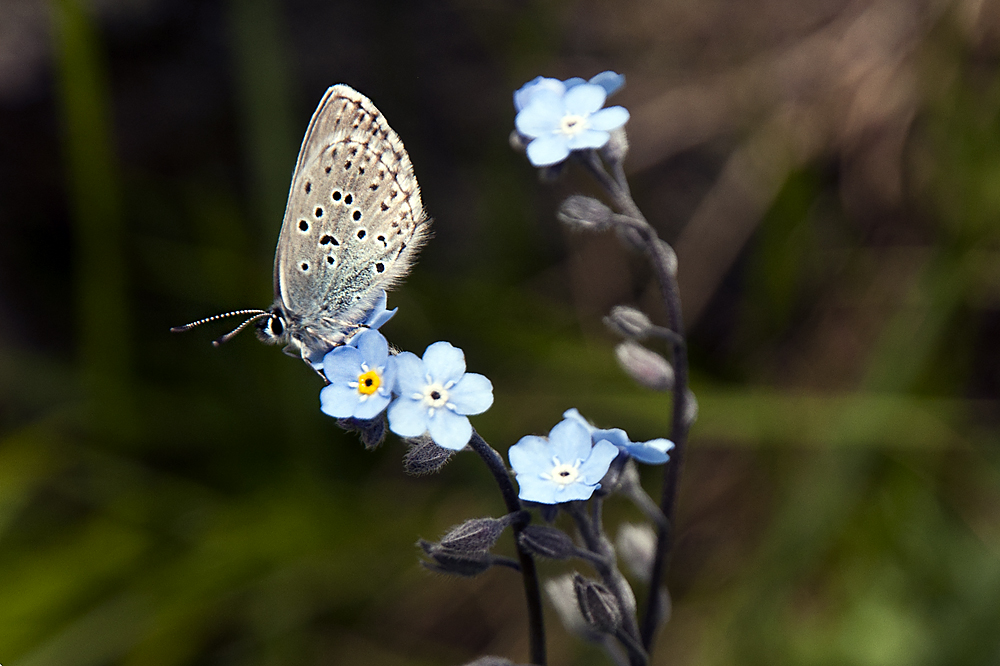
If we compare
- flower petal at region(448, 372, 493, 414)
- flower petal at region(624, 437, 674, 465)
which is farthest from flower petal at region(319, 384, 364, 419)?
flower petal at region(624, 437, 674, 465)

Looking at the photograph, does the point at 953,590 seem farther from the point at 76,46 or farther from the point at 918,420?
the point at 76,46

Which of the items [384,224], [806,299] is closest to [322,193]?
[384,224]

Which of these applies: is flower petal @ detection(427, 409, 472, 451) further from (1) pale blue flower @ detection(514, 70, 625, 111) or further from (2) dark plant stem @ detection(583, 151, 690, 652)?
(1) pale blue flower @ detection(514, 70, 625, 111)

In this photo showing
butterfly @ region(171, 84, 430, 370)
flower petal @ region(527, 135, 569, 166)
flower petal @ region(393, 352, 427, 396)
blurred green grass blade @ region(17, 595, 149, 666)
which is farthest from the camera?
blurred green grass blade @ region(17, 595, 149, 666)

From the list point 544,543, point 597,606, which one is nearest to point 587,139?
point 544,543

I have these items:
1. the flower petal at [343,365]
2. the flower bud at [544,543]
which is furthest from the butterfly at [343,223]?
the flower bud at [544,543]
